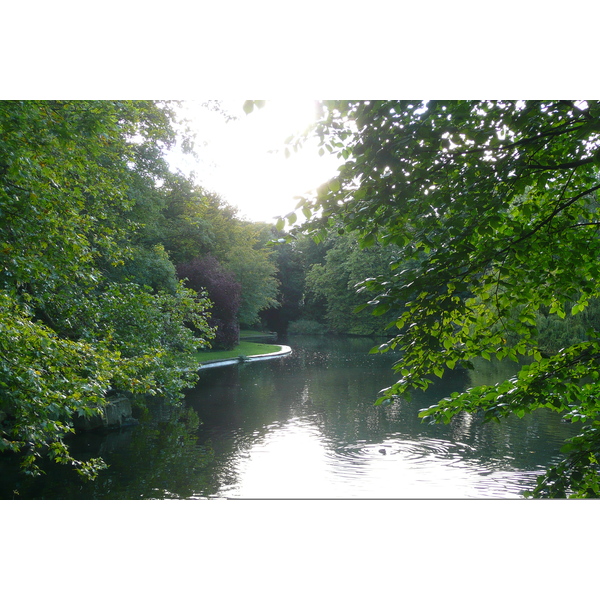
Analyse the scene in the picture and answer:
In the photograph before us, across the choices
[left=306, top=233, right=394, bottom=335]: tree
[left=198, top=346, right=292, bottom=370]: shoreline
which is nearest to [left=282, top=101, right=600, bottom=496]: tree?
[left=306, top=233, right=394, bottom=335]: tree

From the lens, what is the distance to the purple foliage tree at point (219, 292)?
2077 centimetres

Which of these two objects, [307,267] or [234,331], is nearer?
[234,331]

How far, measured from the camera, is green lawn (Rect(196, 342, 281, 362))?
19.0 m

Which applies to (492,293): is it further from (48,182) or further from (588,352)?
(48,182)

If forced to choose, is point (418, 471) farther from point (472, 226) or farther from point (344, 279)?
point (344, 279)

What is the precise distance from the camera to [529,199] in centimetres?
348

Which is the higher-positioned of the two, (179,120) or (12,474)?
(179,120)

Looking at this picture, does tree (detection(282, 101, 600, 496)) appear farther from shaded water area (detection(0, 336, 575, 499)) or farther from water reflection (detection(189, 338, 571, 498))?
water reflection (detection(189, 338, 571, 498))

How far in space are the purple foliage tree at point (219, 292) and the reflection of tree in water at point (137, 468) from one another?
37.2 feet

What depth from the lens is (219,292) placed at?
844 inches

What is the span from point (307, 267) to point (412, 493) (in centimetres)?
1832

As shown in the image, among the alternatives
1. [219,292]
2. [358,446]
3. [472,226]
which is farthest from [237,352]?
[472,226]

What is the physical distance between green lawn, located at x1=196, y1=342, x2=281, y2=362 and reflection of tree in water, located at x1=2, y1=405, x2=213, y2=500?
358 inches
